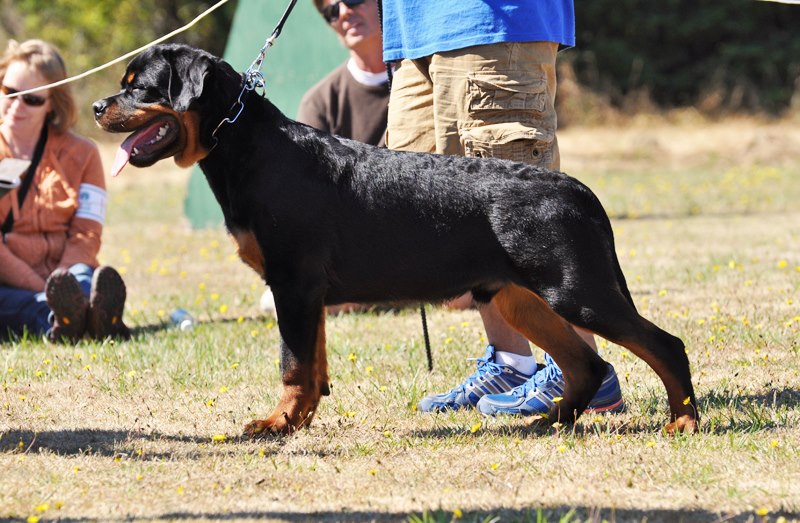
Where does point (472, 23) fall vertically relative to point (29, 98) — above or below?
above

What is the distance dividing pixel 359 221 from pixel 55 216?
3214mm

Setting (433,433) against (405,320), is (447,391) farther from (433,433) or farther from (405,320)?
(405,320)

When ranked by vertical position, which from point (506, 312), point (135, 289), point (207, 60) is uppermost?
point (207, 60)

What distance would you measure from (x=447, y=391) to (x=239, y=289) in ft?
11.9

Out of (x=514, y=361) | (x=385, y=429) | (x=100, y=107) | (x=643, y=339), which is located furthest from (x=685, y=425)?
(x=100, y=107)

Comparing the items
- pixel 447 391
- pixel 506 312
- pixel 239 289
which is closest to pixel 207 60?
pixel 506 312

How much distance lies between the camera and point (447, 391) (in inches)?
198

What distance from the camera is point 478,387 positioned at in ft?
15.6

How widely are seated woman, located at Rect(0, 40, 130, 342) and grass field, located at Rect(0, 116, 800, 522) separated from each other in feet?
0.97

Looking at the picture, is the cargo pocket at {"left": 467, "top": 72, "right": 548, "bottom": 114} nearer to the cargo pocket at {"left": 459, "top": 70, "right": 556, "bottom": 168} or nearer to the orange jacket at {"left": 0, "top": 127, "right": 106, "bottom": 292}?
the cargo pocket at {"left": 459, "top": 70, "right": 556, "bottom": 168}

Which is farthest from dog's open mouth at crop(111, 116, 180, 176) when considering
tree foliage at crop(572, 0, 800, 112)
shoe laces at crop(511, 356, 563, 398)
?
tree foliage at crop(572, 0, 800, 112)

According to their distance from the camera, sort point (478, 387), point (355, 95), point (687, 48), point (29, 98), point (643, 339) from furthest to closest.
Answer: point (687, 48), point (355, 95), point (29, 98), point (478, 387), point (643, 339)

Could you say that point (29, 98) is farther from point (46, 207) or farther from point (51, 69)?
point (46, 207)

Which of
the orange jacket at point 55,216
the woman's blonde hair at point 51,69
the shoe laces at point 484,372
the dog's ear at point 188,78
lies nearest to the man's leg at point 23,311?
the orange jacket at point 55,216
